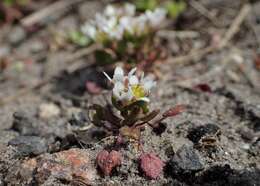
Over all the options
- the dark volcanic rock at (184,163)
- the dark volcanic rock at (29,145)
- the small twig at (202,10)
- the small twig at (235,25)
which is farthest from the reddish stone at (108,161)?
the small twig at (202,10)

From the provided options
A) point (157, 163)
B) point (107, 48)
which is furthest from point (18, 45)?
point (157, 163)

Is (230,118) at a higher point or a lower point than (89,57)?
lower

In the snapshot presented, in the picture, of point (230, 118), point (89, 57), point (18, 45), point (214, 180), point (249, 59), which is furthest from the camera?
point (18, 45)

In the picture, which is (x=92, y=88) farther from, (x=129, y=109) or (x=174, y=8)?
(x=174, y=8)

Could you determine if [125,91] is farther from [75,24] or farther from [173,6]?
[75,24]

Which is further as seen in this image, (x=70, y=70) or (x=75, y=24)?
(x=75, y=24)

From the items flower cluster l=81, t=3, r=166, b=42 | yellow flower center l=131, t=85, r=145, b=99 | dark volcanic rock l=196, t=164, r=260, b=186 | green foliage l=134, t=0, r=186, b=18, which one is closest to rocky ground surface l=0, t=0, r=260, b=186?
dark volcanic rock l=196, t=164, r=260, b=186

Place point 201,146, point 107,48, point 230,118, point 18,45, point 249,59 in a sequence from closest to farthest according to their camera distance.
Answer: point 201,146 → point 230,118 → point 107,48 → point 249,59 → point 18,45
